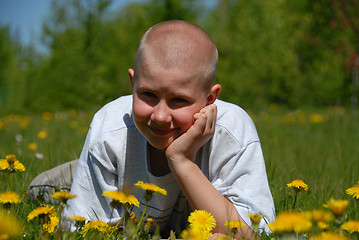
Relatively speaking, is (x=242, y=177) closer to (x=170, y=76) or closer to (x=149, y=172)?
(x=149, y=172)

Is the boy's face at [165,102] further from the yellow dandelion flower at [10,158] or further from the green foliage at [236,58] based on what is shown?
the green foliage at [236,58]

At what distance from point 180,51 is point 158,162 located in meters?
0.69

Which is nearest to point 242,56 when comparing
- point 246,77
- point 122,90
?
point 246,77

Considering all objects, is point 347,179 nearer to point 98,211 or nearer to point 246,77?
point 98,211

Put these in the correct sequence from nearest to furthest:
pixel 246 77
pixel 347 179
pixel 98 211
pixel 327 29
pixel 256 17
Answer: pixel 98 211 → pixel 347 179 → pixel 327 29 → pixel 246 77 → pixel 256 17

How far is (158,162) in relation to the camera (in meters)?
2.17

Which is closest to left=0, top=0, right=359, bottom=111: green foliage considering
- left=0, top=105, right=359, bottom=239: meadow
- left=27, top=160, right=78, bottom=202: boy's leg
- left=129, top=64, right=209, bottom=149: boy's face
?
left=0, top=105, right=359, bottom=239: meadow

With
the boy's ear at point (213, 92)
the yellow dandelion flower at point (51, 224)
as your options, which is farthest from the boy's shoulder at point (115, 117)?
the yellow dandelion flower at point (51, 224)

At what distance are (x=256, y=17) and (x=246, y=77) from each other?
2.81 metres

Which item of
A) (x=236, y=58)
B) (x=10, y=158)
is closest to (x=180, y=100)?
(x=10, y=158)

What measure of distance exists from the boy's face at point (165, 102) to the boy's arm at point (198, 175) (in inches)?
1.9

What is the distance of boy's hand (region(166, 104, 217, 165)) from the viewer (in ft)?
6.08

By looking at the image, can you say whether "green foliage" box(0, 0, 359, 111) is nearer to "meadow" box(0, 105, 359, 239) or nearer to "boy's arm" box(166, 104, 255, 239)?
"meadow" box(0, 105, 359, 239)

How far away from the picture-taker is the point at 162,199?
211 cm
